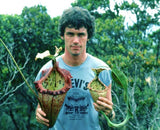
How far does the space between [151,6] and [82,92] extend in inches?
173

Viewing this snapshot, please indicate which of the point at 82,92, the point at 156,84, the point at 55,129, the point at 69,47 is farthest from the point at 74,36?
the point at 156,84

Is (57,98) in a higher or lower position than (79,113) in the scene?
higher

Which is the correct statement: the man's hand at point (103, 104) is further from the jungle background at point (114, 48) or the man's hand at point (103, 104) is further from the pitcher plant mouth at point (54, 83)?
the jungle background at point (114, 48)

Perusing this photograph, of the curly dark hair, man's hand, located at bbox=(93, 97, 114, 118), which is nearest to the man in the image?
the curly dark hair

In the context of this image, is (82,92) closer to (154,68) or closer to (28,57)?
(154,68)

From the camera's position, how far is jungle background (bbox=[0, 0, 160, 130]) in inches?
177

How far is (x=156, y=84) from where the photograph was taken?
4383 mm

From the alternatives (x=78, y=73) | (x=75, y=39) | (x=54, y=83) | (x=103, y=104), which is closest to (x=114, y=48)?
(x=78, y=73)

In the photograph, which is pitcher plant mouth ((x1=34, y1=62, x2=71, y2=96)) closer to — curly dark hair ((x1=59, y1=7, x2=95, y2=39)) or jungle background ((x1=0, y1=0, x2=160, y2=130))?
curly dark hair ((x1=59, y1=7, x2=95, y2=39))

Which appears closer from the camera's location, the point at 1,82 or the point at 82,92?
the point at 82,92

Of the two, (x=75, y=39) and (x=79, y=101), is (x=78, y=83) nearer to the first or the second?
(x=79, y=101)

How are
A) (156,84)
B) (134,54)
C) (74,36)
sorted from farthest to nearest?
(134,54) < (156,84) < (74,36)

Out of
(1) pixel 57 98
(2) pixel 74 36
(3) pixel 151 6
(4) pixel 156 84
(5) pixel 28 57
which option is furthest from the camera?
(3) pixel 151 6

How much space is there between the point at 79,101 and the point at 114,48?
10.2 feet
